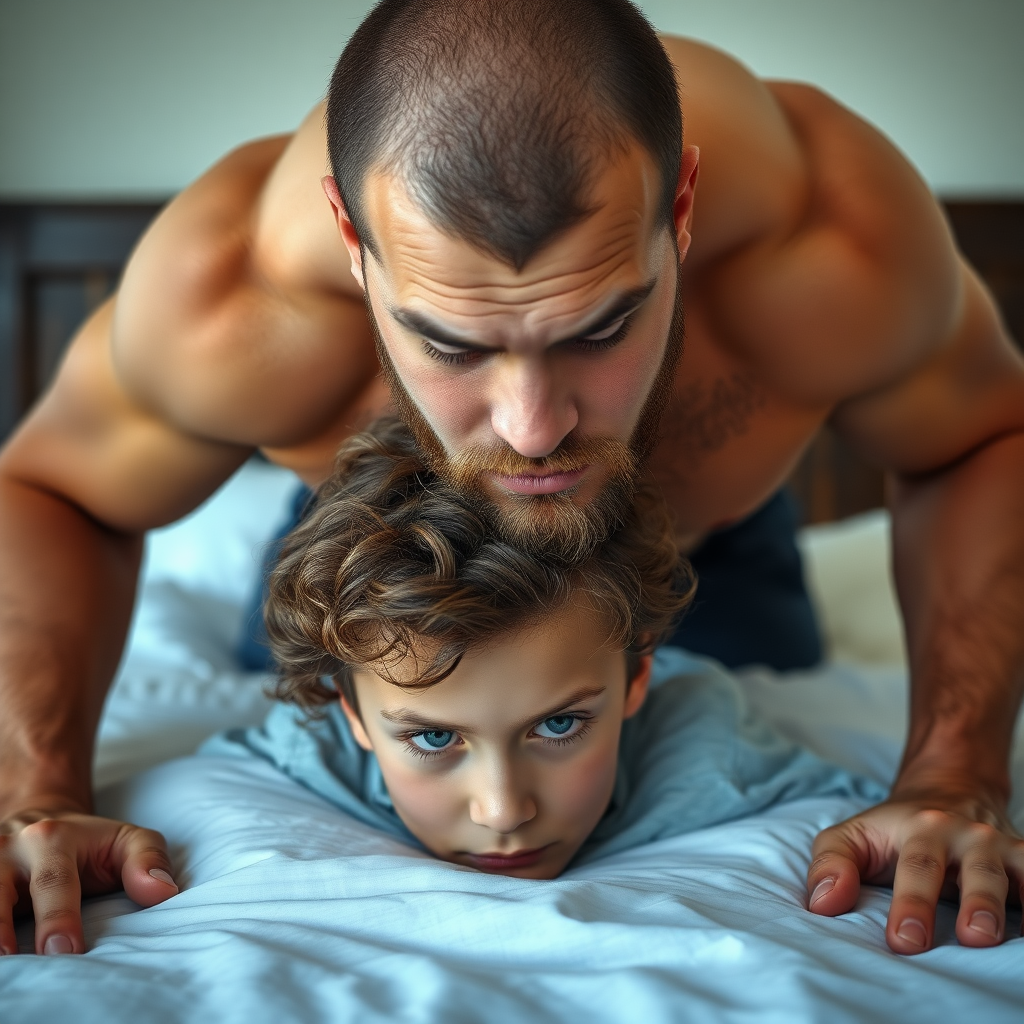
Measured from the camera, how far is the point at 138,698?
4.51 ft

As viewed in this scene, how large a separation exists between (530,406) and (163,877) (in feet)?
1.48

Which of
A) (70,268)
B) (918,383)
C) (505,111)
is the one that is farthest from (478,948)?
(70,268)

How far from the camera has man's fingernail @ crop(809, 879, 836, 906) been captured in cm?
80

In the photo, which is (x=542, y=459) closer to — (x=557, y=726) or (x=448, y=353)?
(x=448, y=353)

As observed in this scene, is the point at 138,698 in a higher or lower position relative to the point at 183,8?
lower

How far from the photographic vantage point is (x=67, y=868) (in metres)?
0.82

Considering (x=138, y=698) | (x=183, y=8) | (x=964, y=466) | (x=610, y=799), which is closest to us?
(x=610, y=799)

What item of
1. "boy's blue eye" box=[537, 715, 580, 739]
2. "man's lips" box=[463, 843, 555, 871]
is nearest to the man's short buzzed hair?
"boy's blue eye" box=[537, 715, 580, 739]

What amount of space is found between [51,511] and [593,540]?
22.3 inches

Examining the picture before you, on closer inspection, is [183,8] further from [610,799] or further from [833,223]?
[610,799]

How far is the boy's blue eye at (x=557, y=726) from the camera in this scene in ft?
2.79

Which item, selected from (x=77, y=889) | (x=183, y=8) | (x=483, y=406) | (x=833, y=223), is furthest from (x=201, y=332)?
(x=183, y=8)

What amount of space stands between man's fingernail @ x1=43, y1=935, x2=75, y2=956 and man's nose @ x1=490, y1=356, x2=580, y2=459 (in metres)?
0.44

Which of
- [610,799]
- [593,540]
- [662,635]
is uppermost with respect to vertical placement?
[593,540]
